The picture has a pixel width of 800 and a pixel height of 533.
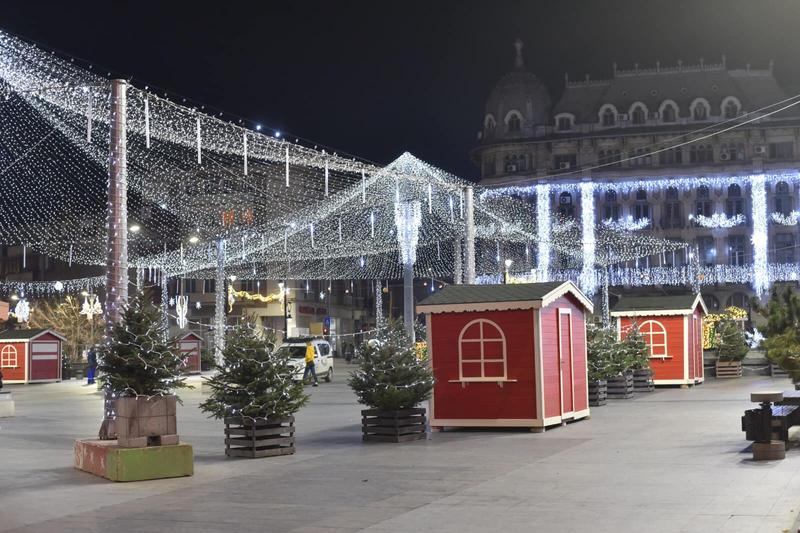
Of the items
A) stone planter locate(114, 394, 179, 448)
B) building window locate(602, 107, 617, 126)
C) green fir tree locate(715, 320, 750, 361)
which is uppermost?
building window locate(602, 107, 617, 126)

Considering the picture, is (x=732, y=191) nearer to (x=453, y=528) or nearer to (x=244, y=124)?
(x=244, y=124)

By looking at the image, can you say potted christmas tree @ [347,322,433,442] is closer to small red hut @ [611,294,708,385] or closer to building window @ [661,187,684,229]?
small red hut @ [611,294,708,385]

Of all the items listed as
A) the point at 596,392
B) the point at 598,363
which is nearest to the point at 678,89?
the point at 598,363

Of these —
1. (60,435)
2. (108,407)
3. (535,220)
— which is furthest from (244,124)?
(535,220)

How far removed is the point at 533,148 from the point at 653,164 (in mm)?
9749

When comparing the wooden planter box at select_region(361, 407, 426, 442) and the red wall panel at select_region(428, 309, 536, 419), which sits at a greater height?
the red wall panel at select_region(428, 309, 536, 419)

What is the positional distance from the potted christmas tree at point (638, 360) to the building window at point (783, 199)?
59.2 metres

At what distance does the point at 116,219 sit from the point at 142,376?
4.06m

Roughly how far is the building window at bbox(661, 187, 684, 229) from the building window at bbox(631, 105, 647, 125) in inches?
242

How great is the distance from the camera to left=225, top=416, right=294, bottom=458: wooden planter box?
16.5 metres

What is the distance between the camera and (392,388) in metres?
18.5

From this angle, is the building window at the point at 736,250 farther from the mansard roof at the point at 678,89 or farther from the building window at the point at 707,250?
the mansard roof at the point at 678,89

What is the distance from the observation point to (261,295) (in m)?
77.9

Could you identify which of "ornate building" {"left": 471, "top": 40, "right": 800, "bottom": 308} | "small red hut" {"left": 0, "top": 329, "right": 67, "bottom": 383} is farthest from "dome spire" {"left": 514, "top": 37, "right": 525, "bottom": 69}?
"small red hut" {"left": 0, "top": 329, "right": 67, "bottom": 383}
